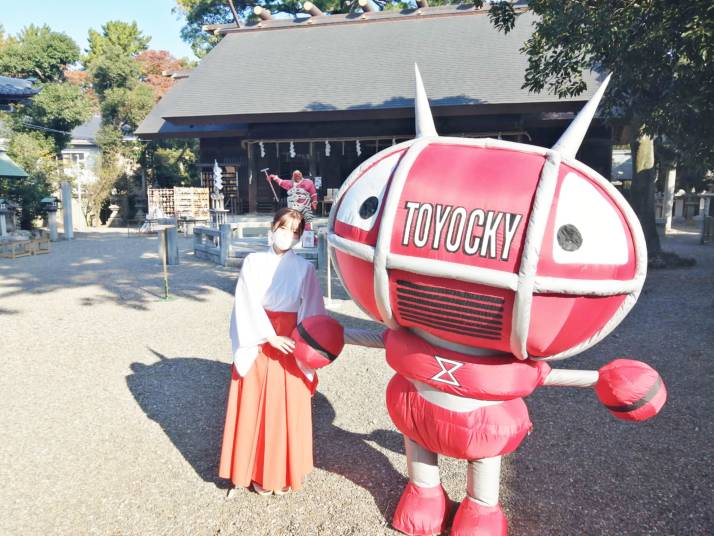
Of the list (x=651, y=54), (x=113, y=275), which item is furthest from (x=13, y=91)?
(x=651, y=54)

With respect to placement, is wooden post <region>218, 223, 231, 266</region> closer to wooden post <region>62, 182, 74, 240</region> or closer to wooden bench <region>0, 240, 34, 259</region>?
wooden bench <region>0, 240, 34, 259</region>

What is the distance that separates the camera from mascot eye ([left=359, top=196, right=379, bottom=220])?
6.90 ft

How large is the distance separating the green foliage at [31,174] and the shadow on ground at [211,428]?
14937 millimetres

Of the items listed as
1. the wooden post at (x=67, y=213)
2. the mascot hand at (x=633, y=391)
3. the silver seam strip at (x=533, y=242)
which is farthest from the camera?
the wooden post at (x=67, y=213)

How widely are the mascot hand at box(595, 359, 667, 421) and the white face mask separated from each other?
1.64 m

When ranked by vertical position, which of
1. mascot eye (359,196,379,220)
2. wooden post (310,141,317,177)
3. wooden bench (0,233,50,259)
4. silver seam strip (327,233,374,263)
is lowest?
wooden bench (0,233,50,259)

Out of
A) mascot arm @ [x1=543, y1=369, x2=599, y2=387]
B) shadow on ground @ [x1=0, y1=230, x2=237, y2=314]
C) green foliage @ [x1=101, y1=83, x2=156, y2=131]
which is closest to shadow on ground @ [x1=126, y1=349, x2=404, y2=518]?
mascot arm @ [x1=543, y1=369, x2=599, y2=387]

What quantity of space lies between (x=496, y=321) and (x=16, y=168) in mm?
17128

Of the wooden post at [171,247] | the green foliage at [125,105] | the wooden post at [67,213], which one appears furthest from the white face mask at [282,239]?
the green foliage at [125,105]

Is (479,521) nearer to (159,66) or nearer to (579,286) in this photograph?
(579,286)

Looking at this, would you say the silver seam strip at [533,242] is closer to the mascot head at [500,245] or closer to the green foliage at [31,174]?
the mascot head at [500,245]

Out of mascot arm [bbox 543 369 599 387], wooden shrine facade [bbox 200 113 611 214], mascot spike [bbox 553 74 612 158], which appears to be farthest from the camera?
wooden shrine facade [bbox 200 113 611 214]

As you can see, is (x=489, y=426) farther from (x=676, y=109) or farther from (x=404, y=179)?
(x=676, y=109)

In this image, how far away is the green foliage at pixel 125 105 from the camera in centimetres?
2198
